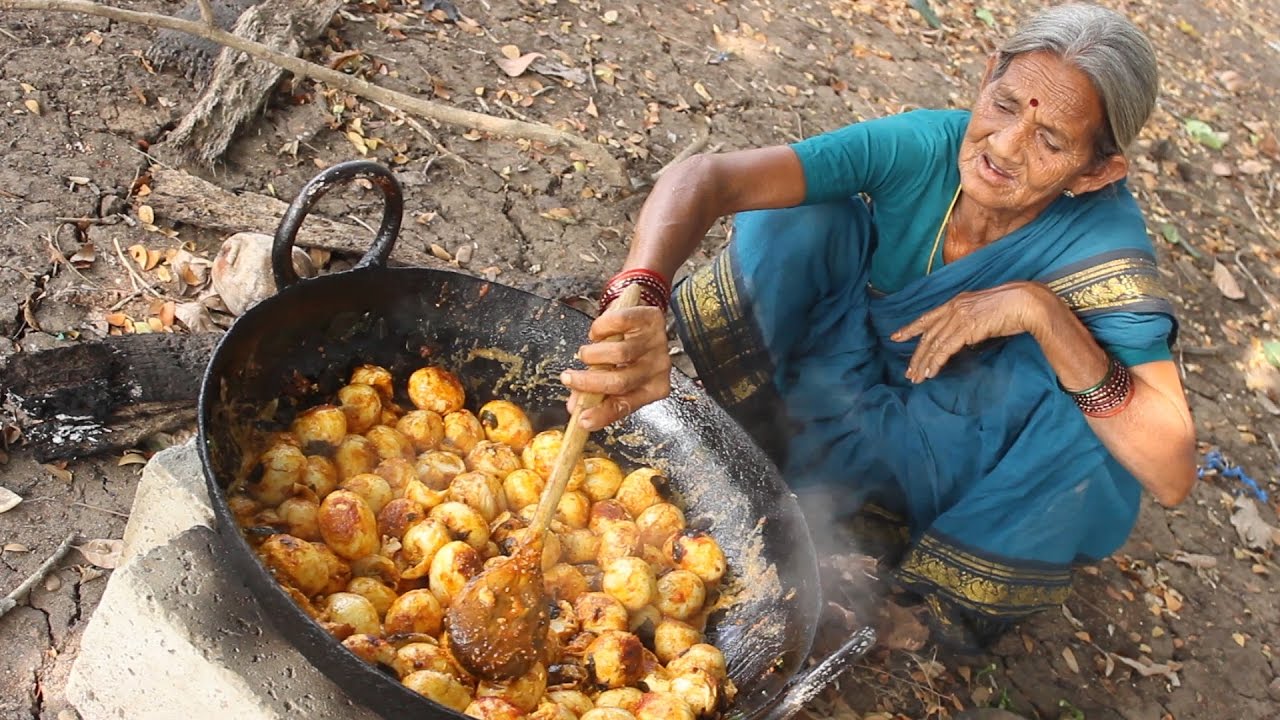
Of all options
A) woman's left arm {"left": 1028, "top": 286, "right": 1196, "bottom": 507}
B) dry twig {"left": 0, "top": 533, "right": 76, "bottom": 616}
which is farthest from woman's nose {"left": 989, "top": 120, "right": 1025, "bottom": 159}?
dry twig {"left": 0, "top": 533, "right": 76, "bottom": 616}

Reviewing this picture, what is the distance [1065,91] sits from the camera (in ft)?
8.57

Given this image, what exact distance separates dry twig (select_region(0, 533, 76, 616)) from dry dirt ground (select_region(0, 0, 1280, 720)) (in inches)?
1.3

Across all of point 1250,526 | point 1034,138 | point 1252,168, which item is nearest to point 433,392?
point 1034,138

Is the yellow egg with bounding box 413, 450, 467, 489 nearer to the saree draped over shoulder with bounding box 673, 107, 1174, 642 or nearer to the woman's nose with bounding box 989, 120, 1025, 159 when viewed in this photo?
the saree draped over shoulder with bounding box 673, 107, 1174, 642

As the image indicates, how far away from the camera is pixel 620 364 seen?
2141 millimetres

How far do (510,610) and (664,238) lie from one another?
1093 mm

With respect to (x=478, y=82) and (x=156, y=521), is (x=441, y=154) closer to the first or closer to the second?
(x=478, y=82)

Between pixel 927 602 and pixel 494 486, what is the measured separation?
1.62 m

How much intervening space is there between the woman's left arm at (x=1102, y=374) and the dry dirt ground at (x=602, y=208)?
992mm

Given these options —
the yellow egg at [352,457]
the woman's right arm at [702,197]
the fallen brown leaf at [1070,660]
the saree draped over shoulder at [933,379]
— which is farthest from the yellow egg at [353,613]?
the fallen brown leaf at [1070,660]

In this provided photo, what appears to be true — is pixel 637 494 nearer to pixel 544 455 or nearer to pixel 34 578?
pixel 544 455

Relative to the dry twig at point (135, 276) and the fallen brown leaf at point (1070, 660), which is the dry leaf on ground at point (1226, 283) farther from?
the dry twig at point (135, 276)

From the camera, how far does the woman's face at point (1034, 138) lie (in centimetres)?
262

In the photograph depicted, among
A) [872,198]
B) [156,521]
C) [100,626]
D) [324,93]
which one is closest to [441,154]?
[324,93]
